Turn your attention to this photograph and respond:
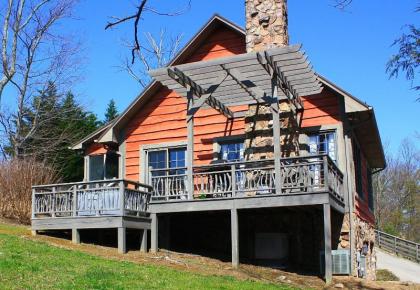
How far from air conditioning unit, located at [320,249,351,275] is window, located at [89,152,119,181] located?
788cm

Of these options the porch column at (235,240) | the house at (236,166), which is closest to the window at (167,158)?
the house at (236,166)

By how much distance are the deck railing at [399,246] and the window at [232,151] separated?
15.9 metres

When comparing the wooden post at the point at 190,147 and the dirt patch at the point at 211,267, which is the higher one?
the wooden post at the point at 190,147

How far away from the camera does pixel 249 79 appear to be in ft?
46.1

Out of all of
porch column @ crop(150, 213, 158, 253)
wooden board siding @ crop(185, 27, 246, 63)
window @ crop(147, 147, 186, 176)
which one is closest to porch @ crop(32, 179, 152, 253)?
porch column @ crop(150, 213, 158, 253)

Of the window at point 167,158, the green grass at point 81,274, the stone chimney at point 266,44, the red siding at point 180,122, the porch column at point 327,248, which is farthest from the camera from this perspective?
the window at point 167,158

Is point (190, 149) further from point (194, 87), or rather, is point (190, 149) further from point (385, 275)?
point (385, 275)

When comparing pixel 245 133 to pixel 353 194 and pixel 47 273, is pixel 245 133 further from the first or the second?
pixel 47 273

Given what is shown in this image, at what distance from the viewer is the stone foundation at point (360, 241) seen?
15008mm

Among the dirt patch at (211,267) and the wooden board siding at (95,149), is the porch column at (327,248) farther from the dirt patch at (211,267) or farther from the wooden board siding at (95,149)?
the wooden board siding at (95,149)

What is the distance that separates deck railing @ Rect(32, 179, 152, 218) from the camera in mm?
14109

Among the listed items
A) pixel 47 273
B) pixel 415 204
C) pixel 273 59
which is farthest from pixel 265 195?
pixel 415 204

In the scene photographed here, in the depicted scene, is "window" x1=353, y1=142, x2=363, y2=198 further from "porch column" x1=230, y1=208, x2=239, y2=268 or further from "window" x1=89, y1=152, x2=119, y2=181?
"window" x1=89, y1=152, x2=119, y2=181

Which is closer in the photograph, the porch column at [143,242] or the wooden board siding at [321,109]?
the porch column at [143,242]
